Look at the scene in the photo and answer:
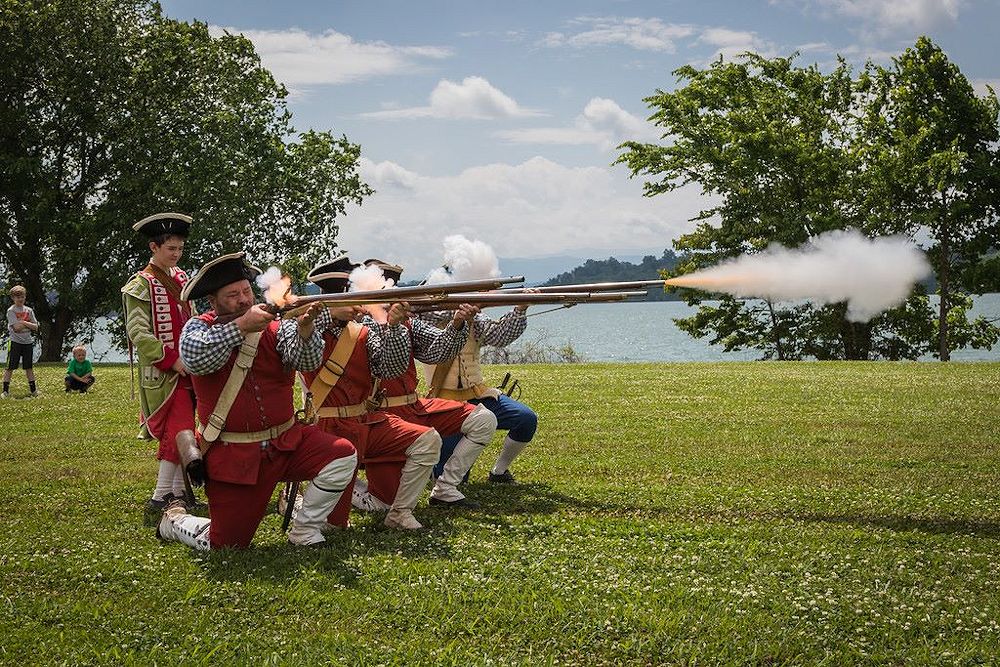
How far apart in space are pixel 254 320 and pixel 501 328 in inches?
171

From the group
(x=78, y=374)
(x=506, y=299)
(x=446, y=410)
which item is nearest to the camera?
(x=506, y=299)

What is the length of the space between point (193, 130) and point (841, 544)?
32.4m

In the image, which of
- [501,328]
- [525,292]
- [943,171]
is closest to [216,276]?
[525,292]

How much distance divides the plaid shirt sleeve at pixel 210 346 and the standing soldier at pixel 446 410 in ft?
7.17

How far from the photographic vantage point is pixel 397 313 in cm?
923

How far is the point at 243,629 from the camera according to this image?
662 centimetres

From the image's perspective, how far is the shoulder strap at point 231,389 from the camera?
26.0ft

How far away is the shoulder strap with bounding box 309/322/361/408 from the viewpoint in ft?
30.3

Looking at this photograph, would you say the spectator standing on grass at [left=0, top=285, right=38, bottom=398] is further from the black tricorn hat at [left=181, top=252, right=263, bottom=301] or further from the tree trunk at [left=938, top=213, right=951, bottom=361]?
the tree trunk at [left=938, top=213, right=951, bottom=361]

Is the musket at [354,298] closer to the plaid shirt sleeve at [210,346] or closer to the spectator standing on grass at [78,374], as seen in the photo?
the plaid shirt sleeve at [210,346]

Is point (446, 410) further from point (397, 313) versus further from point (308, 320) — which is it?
point (308, 320)

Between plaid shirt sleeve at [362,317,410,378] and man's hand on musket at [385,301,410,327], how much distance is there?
6cm

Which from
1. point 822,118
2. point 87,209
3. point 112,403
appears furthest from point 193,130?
point 822,118

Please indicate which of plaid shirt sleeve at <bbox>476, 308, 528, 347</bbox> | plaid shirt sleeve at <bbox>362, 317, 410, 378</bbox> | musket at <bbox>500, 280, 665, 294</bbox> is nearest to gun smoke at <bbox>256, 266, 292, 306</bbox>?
plaid shirt sleeve at <bbox>362, 317, 410, 378</bbox>
